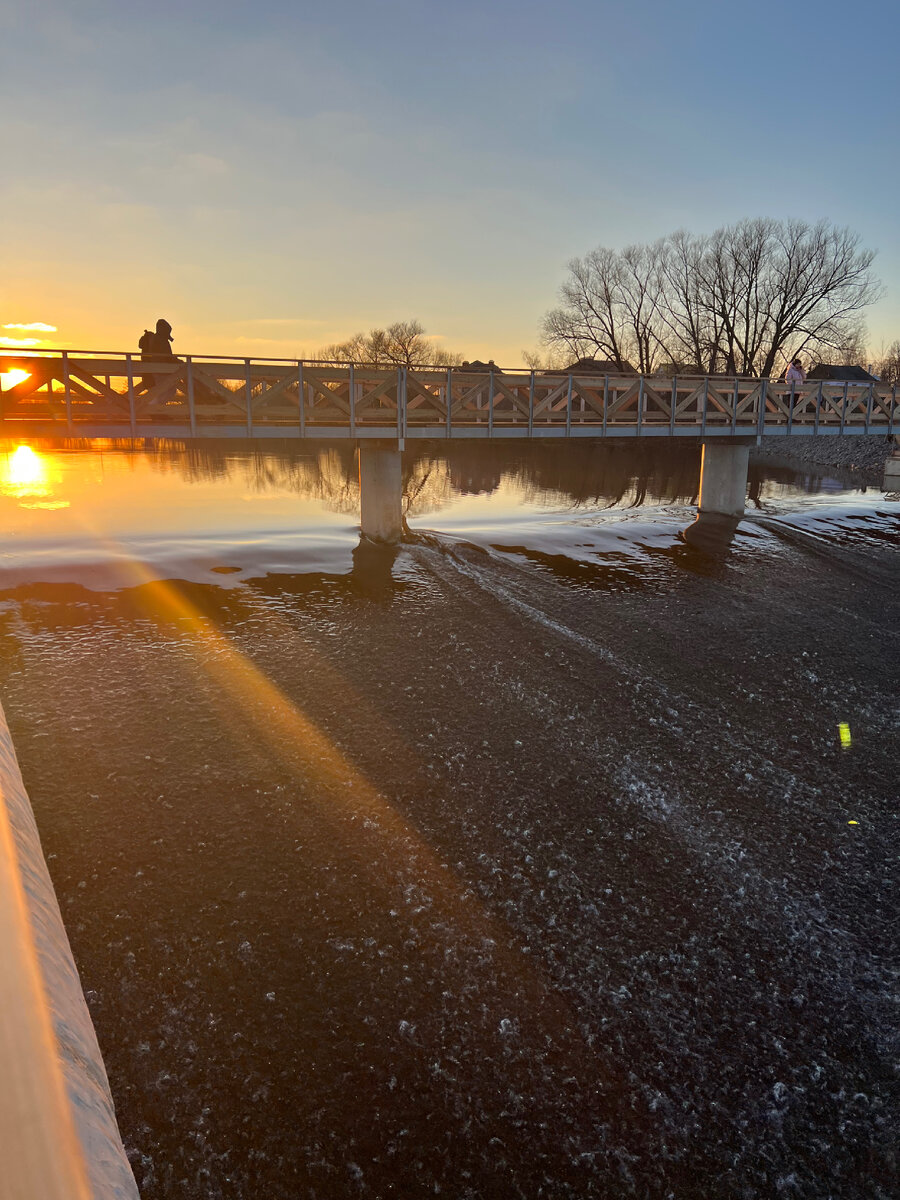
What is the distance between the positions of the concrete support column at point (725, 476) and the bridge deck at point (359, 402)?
1.06 meters

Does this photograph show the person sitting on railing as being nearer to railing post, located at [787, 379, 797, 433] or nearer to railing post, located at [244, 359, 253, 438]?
railing post, located at [244, 359, 253, 438]

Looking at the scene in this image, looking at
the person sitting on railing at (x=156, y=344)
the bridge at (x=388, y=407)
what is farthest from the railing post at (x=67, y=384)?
the person sitting on railing at (x=156, y=344)

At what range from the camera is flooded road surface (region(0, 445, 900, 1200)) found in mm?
4309

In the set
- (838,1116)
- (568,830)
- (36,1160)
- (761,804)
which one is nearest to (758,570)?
(761,804)

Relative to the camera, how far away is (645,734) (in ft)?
29.7

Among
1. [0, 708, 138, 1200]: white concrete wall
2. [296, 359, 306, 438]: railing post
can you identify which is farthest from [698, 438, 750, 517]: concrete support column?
[0, 708, 138, 1200]: white concrete wall

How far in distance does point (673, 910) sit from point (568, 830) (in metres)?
1.30

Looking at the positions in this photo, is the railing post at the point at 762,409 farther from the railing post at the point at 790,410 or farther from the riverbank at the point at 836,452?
the riverbank at the point at 836,452

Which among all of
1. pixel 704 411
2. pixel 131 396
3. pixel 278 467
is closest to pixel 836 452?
pixel 704 411

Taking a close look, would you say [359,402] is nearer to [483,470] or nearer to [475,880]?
[475,880]

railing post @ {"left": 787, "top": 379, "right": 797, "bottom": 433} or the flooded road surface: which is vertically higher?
railing post @ {"left": 787, "top": 379, "right": 797, "bottom": 433}

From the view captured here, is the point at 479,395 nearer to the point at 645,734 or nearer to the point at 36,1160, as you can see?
the point at 645,734

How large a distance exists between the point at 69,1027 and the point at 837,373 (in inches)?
2855

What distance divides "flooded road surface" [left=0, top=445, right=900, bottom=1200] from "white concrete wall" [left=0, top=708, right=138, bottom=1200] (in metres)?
1.89
